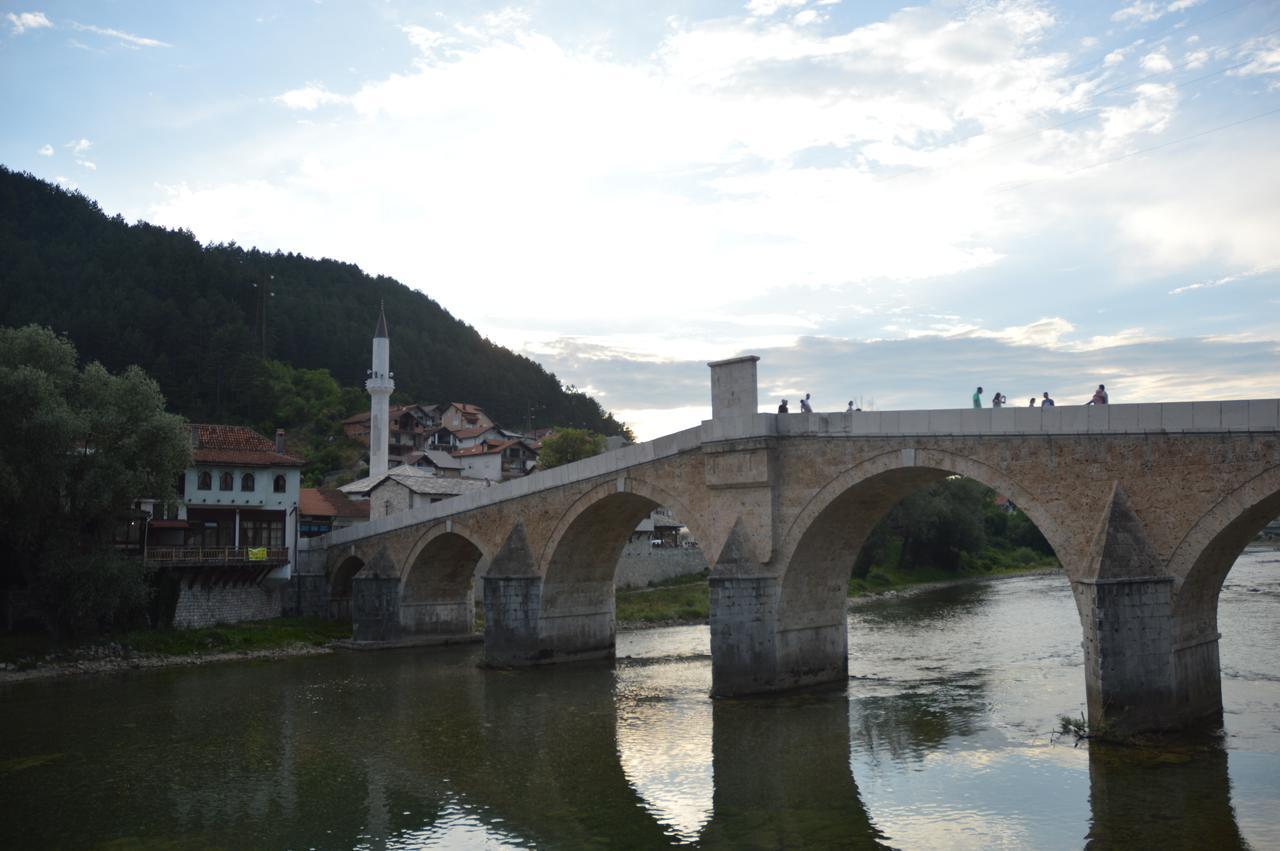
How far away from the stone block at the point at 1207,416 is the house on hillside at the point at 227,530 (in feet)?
81.5

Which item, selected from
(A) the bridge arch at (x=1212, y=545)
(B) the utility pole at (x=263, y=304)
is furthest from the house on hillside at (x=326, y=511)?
(B) the utility pole at (x=263, y=304)

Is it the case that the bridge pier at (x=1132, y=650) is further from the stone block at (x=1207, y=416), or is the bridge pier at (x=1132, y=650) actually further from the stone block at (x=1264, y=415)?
the stone block at (x=1264, y=415)

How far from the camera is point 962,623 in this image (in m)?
30.5

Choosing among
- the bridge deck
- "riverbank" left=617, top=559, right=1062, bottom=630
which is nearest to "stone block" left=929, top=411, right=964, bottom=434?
the bridge deck

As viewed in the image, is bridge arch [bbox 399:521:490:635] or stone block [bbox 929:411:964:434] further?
bridge arch [bbox 399:521:490:635]

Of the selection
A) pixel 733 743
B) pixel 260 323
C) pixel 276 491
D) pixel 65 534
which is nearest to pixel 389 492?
pixel 276 491

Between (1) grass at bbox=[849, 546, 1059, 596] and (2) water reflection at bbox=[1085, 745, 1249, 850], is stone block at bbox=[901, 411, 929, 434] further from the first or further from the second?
(1) grass at bbox=[849, 546, 1059, 596]

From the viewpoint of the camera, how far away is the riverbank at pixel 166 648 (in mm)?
23828

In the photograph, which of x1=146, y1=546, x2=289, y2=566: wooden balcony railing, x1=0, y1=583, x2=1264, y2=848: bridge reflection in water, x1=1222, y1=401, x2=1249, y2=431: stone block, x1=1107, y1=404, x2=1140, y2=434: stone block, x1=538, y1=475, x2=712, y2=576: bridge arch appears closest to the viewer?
x1=0, y1=583, x2=1264, y2=848: bridge reflection in water

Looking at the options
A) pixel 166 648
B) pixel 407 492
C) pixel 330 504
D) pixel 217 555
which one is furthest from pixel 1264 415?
pixel 330 504

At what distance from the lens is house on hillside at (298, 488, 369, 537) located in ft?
123

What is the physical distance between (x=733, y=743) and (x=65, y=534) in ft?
58.4

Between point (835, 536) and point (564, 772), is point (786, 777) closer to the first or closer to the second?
point (564, 772)

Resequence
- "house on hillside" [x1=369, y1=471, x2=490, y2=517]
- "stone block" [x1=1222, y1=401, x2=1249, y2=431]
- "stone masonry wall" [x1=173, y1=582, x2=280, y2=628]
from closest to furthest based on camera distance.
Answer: "stone block" [x1=1222, y1=401, x2=1249, y2=431] < "stone masonry wall" [x1=173, y1=582, x2=280, y2=628] < "house on hillside" [x1=369, y1=471, x2=490, y2=517]
